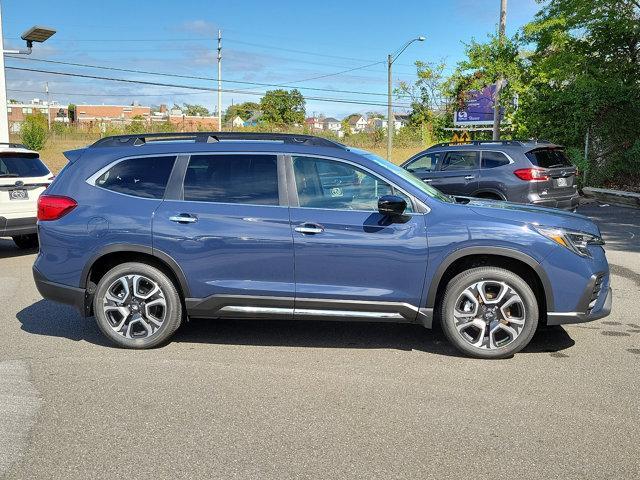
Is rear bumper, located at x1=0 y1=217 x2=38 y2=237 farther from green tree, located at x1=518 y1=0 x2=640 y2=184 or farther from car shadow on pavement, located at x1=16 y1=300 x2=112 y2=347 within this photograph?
green tree, located at x1=518 y1=0 x2=640 y2=184

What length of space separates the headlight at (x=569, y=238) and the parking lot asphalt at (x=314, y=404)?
0.90m

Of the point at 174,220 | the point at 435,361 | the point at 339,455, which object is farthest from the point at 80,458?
the point at 435,361

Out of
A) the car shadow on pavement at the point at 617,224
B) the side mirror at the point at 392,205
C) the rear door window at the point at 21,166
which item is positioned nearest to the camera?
the side mirror at the point at 392,205

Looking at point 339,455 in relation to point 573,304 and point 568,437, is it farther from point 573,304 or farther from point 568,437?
point 573,304

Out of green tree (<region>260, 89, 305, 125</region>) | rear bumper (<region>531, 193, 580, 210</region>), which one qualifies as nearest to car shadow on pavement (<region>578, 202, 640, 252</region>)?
rear bumper (<region>531, 193, 580, 210</region>)

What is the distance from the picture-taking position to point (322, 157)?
16.7 ft

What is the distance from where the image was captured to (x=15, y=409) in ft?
13.1

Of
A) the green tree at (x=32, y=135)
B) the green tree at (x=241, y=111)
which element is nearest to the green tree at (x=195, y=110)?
the green tree at (x=241, y=111)

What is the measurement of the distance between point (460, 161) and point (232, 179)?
296 inches

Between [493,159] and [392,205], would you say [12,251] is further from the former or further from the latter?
[493,159]

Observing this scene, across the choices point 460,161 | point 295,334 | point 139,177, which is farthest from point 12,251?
point 460,161

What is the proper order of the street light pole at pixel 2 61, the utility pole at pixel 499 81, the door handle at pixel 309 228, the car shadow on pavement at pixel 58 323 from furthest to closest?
the utility pole at pixel 499 81, the street light pole at pixel 2 61, the car shadow on pavement at pixel 58 323, the door handle at pixel 309 228

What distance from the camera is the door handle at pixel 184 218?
502 cm

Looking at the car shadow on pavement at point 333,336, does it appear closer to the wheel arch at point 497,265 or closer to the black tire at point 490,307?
the black tire at point 490,307
